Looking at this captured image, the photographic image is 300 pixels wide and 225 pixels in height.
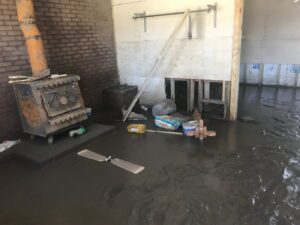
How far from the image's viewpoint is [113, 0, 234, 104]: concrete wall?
12.6ft

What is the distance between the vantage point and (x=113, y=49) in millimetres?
5012

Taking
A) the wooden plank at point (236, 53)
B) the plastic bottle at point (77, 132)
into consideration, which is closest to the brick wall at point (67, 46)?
the plastic bottle at point (77, 132)

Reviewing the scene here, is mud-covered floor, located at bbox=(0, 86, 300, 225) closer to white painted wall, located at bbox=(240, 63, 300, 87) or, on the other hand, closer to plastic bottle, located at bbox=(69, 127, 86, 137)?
plastic bottle, located at bbox=(69, 127, 86, 137)

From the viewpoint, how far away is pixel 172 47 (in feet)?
14.3

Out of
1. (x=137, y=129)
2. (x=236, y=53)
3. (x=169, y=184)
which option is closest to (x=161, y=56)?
(x=236, y=53)

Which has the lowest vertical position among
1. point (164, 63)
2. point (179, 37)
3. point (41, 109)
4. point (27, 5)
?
point (41, 109)

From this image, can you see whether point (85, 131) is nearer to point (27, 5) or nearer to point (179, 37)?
point (27, 5)

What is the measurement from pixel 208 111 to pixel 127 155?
1.93 m

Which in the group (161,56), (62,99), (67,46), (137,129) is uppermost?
(67,46)

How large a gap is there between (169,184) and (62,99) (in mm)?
1812

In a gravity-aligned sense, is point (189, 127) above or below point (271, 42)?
below

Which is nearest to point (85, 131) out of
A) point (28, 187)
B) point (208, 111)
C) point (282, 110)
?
point (28, 187)

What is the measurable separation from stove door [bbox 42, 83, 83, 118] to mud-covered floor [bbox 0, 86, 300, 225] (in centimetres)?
58

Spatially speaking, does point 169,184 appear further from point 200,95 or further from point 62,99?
point 200,95
